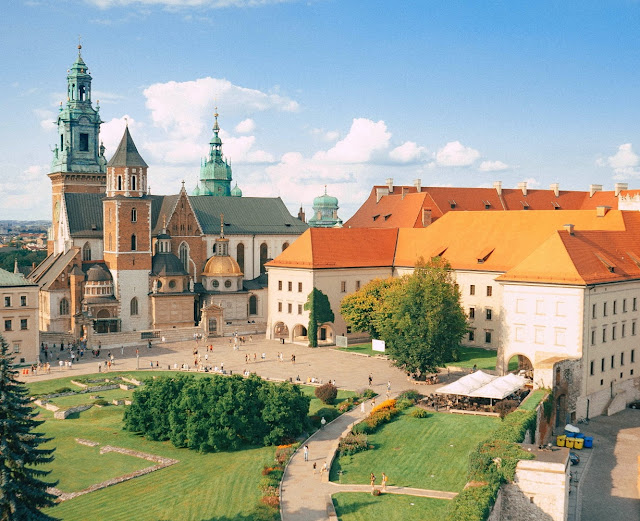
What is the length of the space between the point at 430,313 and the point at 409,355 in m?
3.46

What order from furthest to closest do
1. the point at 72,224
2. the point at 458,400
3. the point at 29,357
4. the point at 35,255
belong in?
the point at 35,255, the point at 72,224, the point at 29,357, the point at 458,400

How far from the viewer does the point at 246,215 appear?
328 ft

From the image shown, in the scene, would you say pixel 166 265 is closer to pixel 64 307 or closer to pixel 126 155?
pixel 64 307

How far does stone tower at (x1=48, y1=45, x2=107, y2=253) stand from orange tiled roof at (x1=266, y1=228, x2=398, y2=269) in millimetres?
37288

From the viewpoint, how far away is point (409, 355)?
5547 cm

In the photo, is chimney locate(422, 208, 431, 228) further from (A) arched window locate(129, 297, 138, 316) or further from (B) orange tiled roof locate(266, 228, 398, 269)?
(A) arched window locate(129, 297, 138, 316)

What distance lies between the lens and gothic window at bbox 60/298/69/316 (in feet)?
264

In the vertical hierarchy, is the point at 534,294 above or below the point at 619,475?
above

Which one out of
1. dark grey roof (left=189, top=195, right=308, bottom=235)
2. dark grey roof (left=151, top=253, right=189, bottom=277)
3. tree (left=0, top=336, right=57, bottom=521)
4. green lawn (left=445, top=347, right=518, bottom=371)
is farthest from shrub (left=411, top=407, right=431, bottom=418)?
dark grey roof (left=189, top=195, right=308, bottom=235)

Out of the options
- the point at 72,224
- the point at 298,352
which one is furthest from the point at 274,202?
the point at 298,352

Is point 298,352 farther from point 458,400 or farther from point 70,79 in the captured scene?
point 70,79

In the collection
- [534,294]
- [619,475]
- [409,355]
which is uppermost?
[534,294]

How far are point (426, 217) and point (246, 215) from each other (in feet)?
84.0

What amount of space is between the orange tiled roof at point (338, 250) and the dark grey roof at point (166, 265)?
12.9 meters
